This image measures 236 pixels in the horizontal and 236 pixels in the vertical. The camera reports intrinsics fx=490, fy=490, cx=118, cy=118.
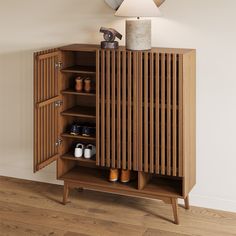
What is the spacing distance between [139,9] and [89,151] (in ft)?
3.20

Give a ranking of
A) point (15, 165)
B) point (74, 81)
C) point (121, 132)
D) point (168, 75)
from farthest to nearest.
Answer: point (15, 165) → point (74, 81) → point (121, 132) → point (168, 75)

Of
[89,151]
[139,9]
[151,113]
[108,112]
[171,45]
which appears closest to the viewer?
[139,9]

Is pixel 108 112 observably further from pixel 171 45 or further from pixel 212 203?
pixel 212 203

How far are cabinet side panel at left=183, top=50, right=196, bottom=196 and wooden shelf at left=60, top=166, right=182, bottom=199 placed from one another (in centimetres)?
13

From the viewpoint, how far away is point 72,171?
3.27m

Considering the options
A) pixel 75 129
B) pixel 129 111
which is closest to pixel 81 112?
pixel 75 129

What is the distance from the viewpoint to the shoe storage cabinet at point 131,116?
9.06ft

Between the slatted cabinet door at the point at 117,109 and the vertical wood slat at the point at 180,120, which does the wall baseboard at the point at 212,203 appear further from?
the slatted cabinet door at the point at 117,109

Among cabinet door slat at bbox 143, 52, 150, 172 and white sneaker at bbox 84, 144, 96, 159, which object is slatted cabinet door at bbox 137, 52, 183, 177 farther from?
white sneaker at bbox 84, 144, 96, 159

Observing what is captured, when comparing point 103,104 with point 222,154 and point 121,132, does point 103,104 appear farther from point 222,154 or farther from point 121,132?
point 222,154

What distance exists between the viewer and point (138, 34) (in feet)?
9.27

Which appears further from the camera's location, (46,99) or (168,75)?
(46,99)

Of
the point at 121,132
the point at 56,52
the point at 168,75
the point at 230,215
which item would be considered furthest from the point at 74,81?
the point at 230,215

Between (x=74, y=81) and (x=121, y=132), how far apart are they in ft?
1.82
